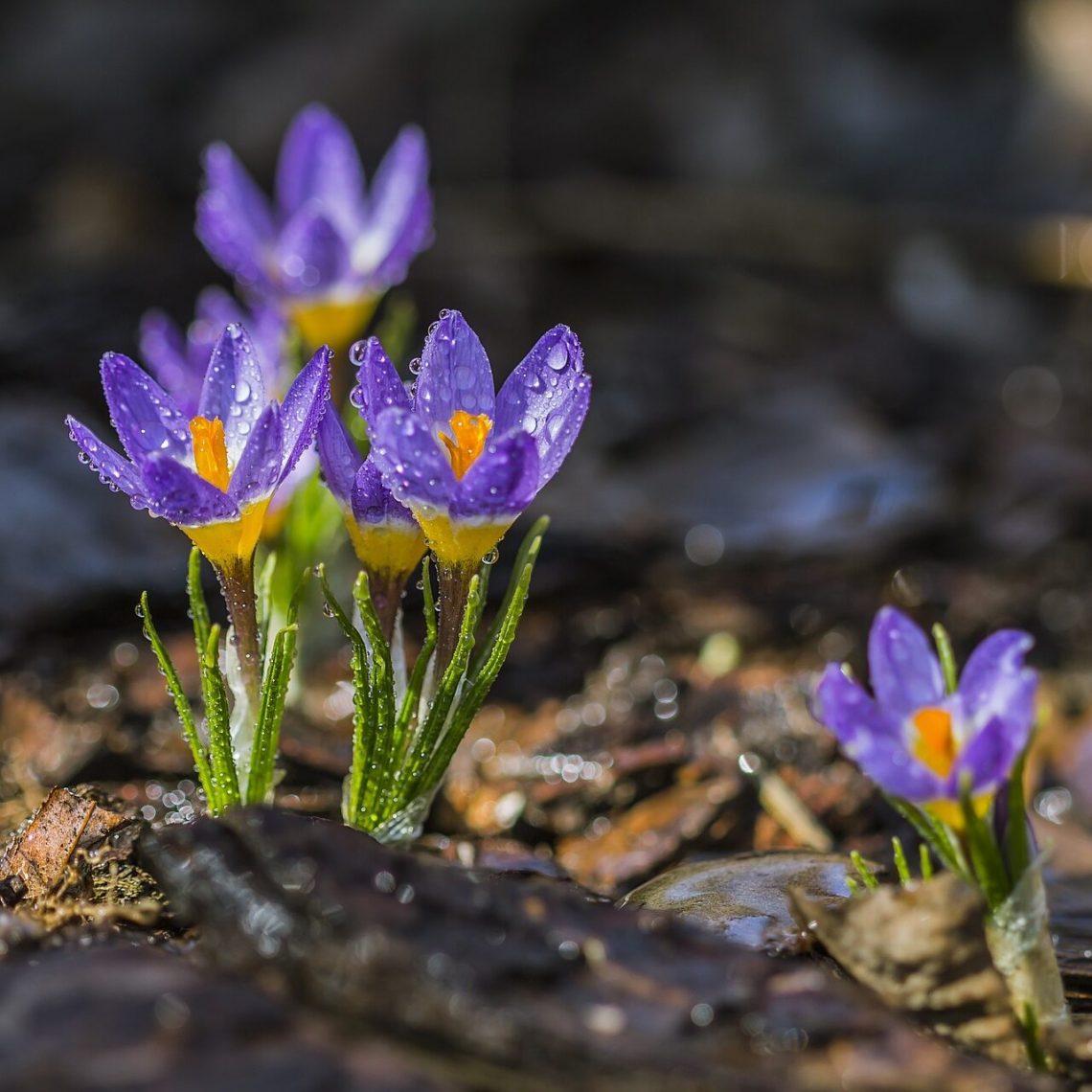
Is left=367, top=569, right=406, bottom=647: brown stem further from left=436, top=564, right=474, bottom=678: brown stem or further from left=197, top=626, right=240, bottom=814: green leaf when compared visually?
left=197, top=626, right=240, bottom=814: green leaf

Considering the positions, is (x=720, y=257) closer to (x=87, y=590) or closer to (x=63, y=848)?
(x=87, y=590)

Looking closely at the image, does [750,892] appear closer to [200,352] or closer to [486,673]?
[486,673]

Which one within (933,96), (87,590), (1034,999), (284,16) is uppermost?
(284,16)

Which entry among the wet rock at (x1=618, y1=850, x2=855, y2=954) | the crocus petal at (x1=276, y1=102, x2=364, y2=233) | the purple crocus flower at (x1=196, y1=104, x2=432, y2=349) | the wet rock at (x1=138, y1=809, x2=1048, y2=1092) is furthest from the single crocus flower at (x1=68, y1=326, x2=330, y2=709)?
the crocus petal at (x1=276, y1=102, x2=364, y2=233)

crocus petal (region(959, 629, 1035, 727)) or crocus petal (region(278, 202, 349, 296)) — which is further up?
crocus petal (region(278, 202, 349, 296))

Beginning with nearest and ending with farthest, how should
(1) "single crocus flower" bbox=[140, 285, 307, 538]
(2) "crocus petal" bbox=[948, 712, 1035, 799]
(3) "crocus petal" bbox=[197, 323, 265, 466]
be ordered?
(2) "crocus petal" bbox=[948, 712, 1035, 799] < (3) "crocus petal" bbox=[197, 323, 265, 466] < (1) "single crocus flower" bbox=[140, 285, 307, 538]

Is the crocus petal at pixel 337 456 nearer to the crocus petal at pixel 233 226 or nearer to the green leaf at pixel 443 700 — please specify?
the green leaf at pixel 443 700

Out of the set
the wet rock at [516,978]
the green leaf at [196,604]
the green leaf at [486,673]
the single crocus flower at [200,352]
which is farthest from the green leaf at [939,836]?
the single crocus flower at [200,352]

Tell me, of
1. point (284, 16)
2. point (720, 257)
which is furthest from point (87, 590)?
point (284, 16)
